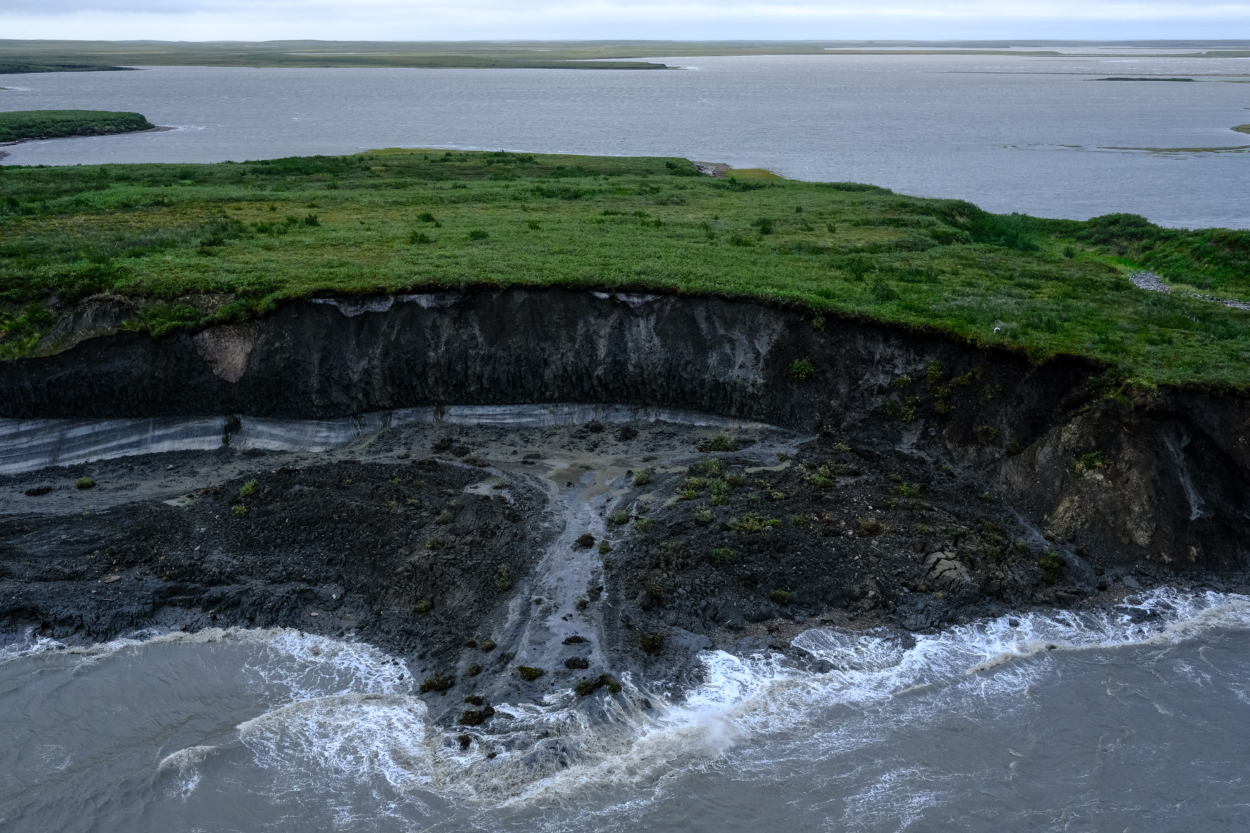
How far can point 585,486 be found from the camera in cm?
2475

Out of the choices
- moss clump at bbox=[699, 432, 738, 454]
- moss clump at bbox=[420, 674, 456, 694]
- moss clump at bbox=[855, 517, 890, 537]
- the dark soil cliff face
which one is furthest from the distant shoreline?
moss clump at bbox=[855, 517, 890, 537]

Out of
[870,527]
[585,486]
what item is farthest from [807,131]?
[870,527]

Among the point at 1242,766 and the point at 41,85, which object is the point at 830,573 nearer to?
the point at 1242,766

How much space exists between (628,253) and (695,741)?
64.8 feet

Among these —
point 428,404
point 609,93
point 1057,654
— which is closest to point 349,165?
point 428,404

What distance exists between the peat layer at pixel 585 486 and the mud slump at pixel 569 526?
3.3 inches

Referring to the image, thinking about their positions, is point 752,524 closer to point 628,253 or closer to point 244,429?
point 628,253

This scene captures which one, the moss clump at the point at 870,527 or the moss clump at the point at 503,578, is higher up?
the moss clump at the point at 870,527

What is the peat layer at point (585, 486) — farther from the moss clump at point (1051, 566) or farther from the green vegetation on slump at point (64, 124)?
the green vegetation on slump at point (64, 124)

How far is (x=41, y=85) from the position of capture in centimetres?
17838

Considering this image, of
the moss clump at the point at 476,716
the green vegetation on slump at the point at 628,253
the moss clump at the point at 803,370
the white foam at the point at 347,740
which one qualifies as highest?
the green vegetation on slump at the point at 628,253

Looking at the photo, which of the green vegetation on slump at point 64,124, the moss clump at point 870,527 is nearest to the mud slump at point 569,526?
the moss clump at point 870,527

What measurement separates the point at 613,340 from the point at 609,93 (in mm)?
159955

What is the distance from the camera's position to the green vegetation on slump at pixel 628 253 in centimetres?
2797
